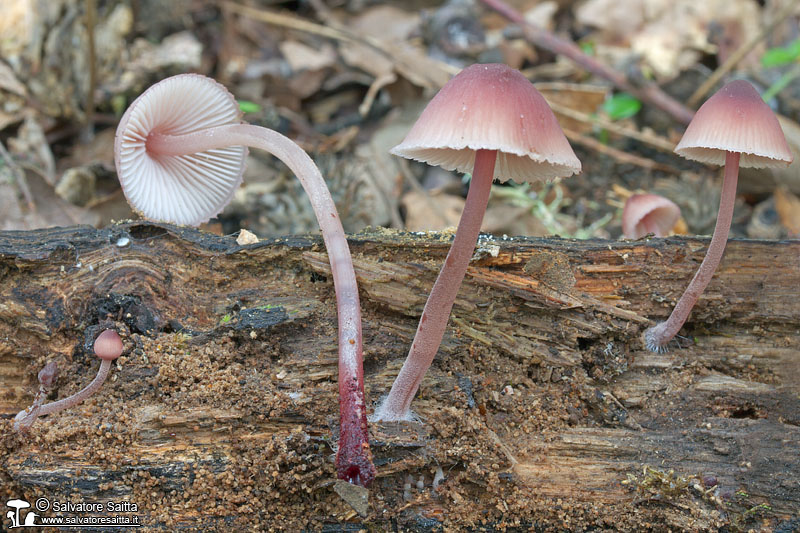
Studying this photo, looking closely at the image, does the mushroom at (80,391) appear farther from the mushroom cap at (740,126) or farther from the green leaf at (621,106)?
the green leaf at (621,106)

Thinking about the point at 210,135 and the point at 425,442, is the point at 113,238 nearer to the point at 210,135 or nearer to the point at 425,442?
the point at 210,135

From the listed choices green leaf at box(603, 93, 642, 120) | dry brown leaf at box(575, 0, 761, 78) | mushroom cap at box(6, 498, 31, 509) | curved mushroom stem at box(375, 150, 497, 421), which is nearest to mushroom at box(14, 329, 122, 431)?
mushroom cap at box(6, 498, 31, 509)

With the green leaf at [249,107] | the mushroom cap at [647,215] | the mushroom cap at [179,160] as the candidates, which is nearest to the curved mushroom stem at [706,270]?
the mushroom cap at [647,215]

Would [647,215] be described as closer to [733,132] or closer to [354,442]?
[733,132]

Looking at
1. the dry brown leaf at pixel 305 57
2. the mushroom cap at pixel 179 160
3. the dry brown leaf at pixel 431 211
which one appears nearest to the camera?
the mushroom cap at pixel 179 160

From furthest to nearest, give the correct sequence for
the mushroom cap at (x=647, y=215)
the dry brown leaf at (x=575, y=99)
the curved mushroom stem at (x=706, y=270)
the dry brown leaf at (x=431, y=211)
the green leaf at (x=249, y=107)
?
the dry brown leaf at (x=575, y=99)
the green leaf at (x=249, y=107)
the dry brown leaf at (x=431, y=211)
the mushroom cap at (x=647, y=215)
the curved mushroom stem at (x=706, y=270)

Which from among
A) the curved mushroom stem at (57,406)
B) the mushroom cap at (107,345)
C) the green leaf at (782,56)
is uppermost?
the green leaf at (782,56)

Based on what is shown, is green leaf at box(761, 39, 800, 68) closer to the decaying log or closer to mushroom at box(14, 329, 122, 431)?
the decaying log
